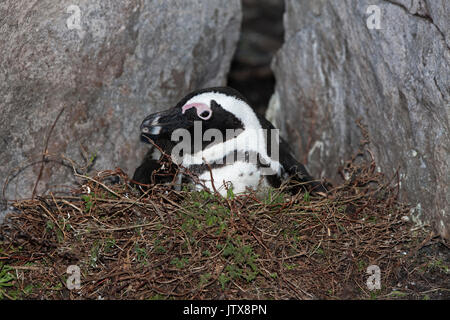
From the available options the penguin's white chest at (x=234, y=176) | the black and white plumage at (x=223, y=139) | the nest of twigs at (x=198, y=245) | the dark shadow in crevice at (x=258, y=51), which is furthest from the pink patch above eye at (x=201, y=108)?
the dark shadow in crevice at (x=258, y=51)

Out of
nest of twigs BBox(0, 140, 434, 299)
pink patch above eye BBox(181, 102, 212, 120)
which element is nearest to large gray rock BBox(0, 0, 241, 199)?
nest of twigs BBox(0, 140, 434, 299)

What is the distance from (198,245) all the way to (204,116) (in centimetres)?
73

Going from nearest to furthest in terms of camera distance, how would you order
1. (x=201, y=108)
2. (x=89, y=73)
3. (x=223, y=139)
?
1. (x=201, y=108)
2. (x=223, y=139)
3. (x=89, y=73)

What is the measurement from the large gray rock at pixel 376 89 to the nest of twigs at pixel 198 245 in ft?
1.06

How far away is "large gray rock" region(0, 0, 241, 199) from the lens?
3.45 metres

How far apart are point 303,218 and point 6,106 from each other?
173 centimetres

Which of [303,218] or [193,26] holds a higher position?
[193,26]

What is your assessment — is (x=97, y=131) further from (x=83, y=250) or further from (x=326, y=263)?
(x=326, y=263)

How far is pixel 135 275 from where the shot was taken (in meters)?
2.96

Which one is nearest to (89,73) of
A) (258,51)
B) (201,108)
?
(201,108)

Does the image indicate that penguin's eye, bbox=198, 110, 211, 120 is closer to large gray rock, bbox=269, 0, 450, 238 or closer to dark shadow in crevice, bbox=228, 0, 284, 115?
large gray rock, bbox=269, 0, 450, 238

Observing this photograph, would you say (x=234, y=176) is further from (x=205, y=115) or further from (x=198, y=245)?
(x=198, y=245)

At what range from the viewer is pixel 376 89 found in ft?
12.3
